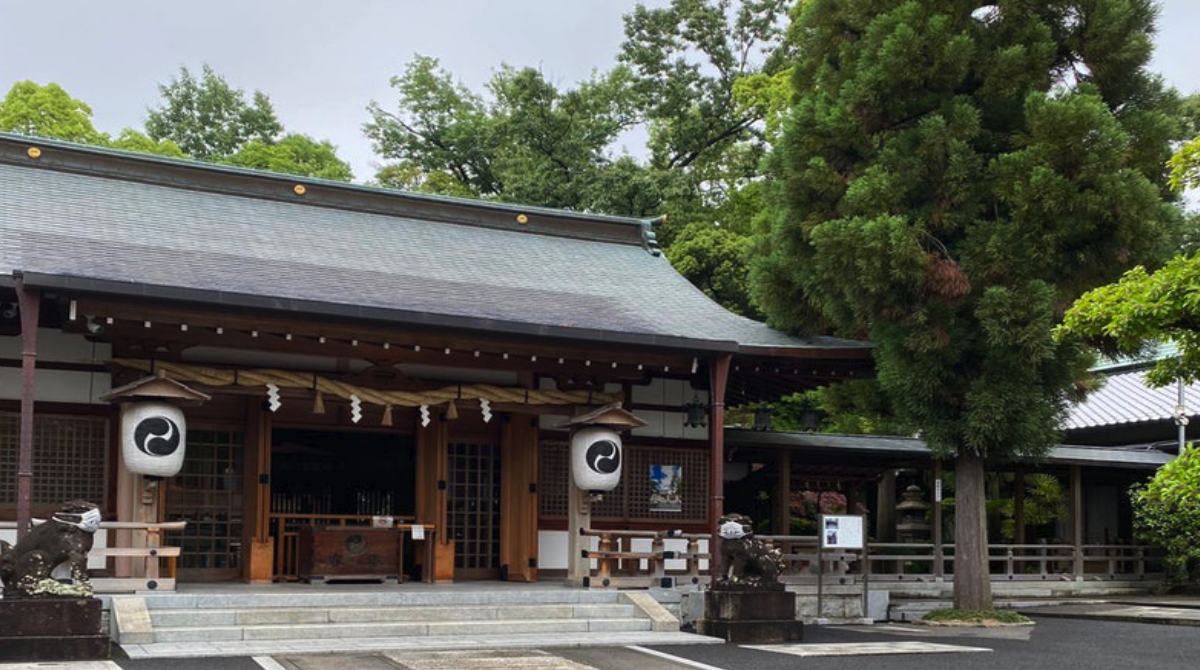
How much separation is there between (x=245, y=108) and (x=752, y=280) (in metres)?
24.6

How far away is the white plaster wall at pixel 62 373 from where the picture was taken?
12.8 m

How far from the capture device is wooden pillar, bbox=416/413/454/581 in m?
14.7

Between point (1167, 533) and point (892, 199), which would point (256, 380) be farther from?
point (1167, 533)

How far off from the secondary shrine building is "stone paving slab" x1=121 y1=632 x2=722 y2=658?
1.72 m

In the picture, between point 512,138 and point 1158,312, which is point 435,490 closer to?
point 1158,312

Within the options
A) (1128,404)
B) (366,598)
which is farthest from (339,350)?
(1128,404)

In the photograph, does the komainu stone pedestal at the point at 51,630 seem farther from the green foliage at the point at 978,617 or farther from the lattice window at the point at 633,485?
the green foliage at the point at 978,617

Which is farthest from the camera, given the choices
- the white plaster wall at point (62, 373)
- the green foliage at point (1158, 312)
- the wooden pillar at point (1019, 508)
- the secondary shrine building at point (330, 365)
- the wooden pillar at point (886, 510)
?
the wooden pillar at point (886, 510)

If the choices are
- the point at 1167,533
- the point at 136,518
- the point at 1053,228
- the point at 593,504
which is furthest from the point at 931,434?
the point at 136,518

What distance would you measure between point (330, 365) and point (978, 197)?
7.75 metres

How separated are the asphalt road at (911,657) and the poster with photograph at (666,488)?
2744 millimetres

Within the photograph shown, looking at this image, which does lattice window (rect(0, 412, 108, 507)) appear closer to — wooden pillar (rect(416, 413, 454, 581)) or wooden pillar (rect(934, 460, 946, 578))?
wooden pillar (rect(416, 413, 454, 581))

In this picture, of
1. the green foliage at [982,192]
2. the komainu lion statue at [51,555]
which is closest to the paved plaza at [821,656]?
the komainu lion statue at [51,555]

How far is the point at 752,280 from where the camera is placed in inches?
698
